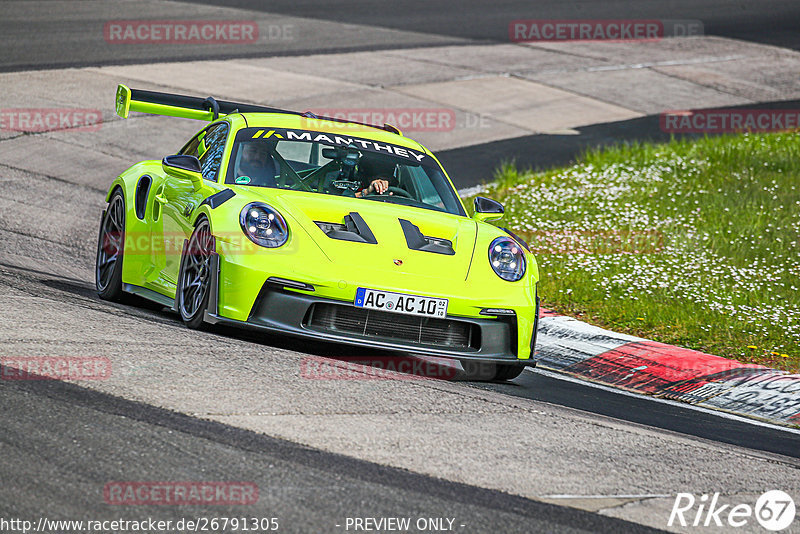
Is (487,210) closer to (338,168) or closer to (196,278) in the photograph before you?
(338,168)

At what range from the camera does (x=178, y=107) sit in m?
9.04

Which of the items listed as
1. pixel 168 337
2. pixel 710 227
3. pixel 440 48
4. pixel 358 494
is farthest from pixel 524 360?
pixel 440 48

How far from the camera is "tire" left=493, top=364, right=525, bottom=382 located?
7121 millimetres

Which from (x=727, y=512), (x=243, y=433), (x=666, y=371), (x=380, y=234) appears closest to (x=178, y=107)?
(x=380, y=234)

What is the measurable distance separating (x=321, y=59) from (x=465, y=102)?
3.59m

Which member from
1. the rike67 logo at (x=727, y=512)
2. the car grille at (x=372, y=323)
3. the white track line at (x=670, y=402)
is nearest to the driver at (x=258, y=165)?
the car grille at (x=372, y=323)

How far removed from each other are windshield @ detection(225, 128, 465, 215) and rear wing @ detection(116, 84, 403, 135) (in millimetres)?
524

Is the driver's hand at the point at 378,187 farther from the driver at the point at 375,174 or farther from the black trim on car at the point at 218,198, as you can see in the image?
the black trim on car at the point at 218,198

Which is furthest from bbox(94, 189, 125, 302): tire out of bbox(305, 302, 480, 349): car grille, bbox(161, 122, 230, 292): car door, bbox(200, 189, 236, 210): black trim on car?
bbox(305, 302, 480, 349): car grille

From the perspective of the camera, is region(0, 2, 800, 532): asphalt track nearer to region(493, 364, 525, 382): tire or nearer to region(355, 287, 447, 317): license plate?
region(493, 364, 525, 382): tire

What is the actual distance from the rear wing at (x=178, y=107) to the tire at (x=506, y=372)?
2.33m

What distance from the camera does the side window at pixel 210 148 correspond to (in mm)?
7766

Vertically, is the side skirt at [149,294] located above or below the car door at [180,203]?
below

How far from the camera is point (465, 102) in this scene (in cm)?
1833
